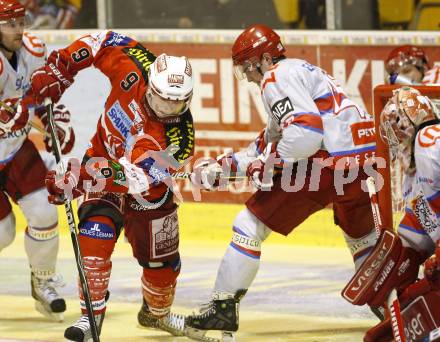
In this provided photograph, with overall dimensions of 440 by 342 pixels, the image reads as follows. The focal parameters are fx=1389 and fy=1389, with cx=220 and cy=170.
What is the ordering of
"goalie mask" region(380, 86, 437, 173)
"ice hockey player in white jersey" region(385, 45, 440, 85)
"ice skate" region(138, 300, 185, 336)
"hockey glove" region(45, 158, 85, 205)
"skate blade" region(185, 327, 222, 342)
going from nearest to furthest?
1. "goalie mask" region(380, 86, 437, 173)
2. "hockey glove" region(45, 158, 85, 205)
3. "skate blade" region(185, 327, 222, 342)
4. "ice skate" region(138, 300, 185, 336)
5. "ice hockey player in white jersey" region(385, 45, 440, 85)

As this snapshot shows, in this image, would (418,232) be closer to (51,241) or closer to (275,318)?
(275,318)

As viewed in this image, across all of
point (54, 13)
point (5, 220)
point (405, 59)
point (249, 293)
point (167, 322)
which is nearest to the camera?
point (167, 322)

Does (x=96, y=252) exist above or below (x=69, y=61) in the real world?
below

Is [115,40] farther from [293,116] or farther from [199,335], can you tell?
[199,335]

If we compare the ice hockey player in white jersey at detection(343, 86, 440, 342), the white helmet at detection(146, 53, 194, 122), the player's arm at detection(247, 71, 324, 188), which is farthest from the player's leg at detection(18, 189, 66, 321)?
the ice hockey player in white jersey at detection(343, 86, 440, 342)

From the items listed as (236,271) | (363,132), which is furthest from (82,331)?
(363,132)

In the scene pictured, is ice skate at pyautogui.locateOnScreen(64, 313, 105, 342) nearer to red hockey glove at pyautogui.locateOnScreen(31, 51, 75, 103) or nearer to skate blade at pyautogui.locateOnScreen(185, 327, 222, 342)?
skate blade at pyautogui.locateOnScreen(185, 327, 222, 342)

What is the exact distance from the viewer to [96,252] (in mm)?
6176

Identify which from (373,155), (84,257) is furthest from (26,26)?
(373,155)

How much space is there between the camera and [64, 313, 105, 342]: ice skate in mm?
6168

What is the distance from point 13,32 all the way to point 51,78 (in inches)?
17.5

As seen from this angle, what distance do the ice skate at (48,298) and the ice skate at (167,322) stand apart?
0.49 metres

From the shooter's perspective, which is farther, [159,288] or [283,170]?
[159,288]

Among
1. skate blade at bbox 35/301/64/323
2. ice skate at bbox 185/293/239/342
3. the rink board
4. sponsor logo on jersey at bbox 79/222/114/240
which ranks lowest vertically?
the rink board
